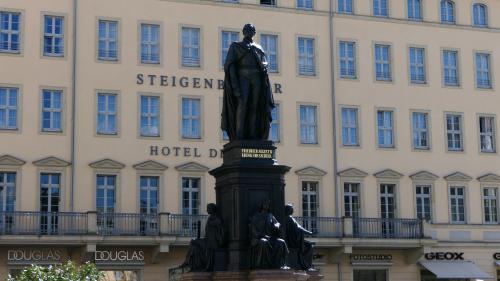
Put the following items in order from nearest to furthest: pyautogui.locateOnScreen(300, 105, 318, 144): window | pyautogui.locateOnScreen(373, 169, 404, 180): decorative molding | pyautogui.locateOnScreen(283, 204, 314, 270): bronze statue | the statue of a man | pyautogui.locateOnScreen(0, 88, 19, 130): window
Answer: pyautogui.locateOnScreen(283, 204, 314, 270): bronze statue → the statue of a man → pyautogui.locateOnScreen(0, 88, 19, 130): window → pyautogui.locateOnScreen(300, 105, 318, 144): window → pyautogui.locateOnScreen(373, 169, 404, 180): decorative molding

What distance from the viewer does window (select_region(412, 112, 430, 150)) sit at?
4206cm

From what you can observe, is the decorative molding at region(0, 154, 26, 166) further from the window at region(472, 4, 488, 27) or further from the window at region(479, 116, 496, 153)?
the window at region(472, 4, 488, 27)

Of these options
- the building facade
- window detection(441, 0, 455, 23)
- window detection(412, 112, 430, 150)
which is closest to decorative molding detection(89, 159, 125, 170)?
the building facade

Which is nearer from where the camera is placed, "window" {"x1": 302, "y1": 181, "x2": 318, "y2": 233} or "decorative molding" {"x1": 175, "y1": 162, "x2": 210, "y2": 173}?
"decorative molding" {"x1": 175, "y1": 162, "x2": 210, "y2": 173}

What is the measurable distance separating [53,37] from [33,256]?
8.25m

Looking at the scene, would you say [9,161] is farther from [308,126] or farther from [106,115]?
[308,126]

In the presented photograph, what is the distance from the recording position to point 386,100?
41844 millimetres

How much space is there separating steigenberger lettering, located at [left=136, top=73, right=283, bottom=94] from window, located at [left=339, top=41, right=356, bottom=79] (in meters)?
5.50

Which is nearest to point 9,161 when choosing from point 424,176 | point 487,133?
point 424,176

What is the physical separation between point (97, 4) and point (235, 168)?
22.5 meters

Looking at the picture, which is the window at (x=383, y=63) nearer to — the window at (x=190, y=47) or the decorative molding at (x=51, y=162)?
the window at (x=190, y=47)

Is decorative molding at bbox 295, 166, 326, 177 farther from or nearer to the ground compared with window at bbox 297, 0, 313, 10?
nearer to the ground

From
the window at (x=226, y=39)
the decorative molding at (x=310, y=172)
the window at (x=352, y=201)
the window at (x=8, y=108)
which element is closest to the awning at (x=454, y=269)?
the window at (x=352, y=201)

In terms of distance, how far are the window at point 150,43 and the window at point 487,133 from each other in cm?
1485
